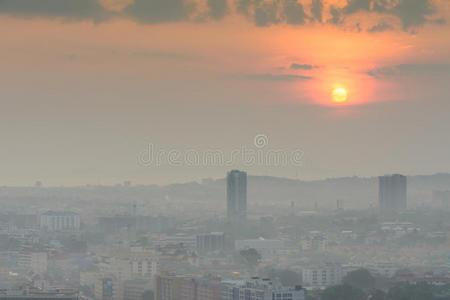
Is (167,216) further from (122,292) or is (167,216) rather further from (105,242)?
(122,292)

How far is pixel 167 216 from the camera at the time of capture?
269 ft

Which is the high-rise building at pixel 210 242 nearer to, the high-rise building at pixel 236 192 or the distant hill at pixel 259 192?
the high-rise building at pixel 236 192

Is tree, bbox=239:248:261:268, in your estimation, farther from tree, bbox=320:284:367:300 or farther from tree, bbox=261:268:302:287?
tree, bbox=320:284:367:300

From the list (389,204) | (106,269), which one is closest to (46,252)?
(106,269)

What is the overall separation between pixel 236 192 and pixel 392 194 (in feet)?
35.8

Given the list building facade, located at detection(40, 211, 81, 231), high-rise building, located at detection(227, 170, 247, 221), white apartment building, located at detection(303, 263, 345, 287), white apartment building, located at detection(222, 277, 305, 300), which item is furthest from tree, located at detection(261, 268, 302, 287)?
high-rise building, located at detection(227, 170, 247, 221)

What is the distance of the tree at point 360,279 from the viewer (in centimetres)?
3769

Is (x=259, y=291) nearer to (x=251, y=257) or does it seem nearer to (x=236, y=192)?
(x=251, y=257)

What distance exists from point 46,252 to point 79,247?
5567 millimetres

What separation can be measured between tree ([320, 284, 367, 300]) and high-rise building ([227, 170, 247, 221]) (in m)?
49.2

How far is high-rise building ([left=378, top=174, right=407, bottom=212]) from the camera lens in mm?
88062

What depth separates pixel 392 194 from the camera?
9044cm

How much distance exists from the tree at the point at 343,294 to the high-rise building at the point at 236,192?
49.2 meters

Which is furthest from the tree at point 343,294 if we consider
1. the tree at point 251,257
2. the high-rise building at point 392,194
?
the high-rise building at point 392,194
